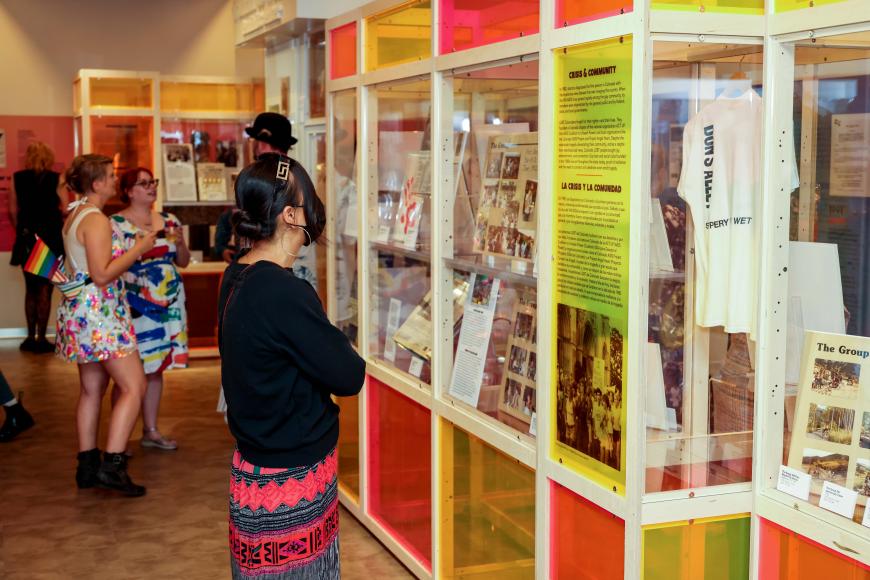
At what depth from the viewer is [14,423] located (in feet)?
21.2

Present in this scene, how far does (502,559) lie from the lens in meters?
Answer: 3.44

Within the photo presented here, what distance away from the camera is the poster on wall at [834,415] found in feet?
8.29

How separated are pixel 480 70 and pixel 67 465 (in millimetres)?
3699

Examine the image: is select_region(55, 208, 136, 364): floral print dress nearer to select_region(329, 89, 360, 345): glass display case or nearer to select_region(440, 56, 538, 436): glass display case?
select_region(329, 89, 360, 345): glass display case

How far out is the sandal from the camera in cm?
623

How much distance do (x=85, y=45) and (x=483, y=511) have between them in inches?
322

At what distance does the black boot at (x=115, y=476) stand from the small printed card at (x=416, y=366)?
1912 millimetres

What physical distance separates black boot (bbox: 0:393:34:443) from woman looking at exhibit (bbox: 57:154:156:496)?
126cm

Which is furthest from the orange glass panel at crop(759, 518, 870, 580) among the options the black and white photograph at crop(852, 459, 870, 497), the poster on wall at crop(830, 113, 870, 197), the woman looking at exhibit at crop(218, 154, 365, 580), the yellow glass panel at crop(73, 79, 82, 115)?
→ the yellow glass panel at crop(73, 79, 82, 115)

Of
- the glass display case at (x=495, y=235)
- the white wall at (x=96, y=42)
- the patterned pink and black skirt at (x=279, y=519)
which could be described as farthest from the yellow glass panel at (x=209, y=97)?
the patterned pink and black skirt at (x=279, y=519)

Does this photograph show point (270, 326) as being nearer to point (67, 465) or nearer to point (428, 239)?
point (428, 239)

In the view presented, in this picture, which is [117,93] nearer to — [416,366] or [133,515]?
[133,515]

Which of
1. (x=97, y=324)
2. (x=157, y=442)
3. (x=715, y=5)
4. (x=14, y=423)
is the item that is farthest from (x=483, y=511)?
(x=14, y=423)

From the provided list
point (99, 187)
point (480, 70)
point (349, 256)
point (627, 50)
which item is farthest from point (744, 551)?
point (99, 187)
